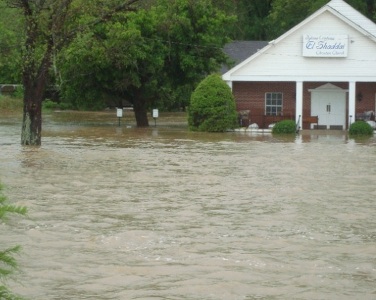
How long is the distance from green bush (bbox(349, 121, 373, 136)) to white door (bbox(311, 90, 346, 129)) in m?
4.44

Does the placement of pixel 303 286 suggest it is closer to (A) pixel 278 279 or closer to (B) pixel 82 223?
(A) pixel 278 279

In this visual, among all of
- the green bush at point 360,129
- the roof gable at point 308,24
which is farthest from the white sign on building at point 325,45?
the green bush at point 360,129

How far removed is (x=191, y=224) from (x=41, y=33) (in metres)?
17.3

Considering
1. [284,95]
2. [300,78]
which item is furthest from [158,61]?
[300,78]

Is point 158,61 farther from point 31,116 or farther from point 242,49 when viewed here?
point 31,116

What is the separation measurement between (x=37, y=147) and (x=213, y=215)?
54.4 feet

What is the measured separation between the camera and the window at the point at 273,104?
50.7 metres

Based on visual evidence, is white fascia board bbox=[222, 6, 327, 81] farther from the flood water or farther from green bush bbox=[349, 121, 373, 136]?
the flood water

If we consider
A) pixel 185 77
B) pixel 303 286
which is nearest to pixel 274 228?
pixel 303 286

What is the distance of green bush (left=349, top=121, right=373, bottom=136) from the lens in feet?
149

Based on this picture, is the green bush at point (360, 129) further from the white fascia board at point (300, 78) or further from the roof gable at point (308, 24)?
the roof gable at point (308, 24)

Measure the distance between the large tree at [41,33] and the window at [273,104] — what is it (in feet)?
58.5

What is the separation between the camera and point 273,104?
50875 millimetres

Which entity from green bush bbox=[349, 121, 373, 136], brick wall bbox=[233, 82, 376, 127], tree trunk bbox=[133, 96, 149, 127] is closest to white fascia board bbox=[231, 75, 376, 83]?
brick wall bbox=[233, 82, 376, 127]
